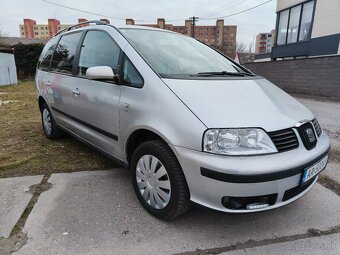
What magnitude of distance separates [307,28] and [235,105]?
15302 mm

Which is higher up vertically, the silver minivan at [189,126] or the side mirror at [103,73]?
the side mirror at [103,73]

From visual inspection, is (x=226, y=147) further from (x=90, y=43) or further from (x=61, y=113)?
(x=61, y=113)

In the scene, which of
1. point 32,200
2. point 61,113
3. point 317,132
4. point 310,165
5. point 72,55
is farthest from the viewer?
point 61,113

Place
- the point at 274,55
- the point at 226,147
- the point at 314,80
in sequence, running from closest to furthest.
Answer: the point at 226,147 → the point at 314,80 → the point at 274,55

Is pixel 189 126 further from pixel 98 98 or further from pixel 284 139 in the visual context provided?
pixel 98 98

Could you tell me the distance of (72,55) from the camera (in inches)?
147

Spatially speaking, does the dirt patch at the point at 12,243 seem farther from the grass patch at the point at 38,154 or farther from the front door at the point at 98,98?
the grass patch at the point at 38,154

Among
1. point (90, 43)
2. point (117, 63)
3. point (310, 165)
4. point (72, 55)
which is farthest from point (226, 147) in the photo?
point (72, 55)

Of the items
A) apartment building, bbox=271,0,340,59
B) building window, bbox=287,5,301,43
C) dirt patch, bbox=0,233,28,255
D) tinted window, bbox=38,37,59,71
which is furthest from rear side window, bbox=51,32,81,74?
building window, bbox=287,5,301,43

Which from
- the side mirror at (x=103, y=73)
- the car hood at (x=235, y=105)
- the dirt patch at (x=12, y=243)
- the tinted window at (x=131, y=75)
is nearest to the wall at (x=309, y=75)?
the car hood at (x=235, y=105)

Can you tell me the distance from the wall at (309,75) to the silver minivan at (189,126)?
8.11 meters

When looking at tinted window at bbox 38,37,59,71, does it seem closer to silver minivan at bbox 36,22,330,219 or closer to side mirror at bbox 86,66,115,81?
silver minivan at bbox 36,22,330,219

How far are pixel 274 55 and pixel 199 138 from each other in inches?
705

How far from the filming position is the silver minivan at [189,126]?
2.07 m
